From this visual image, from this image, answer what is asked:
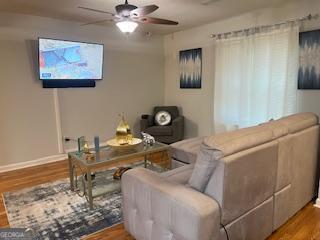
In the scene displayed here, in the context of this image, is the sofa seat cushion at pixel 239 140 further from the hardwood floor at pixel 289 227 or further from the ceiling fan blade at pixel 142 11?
the ceiling fan blade at pixel 142 11

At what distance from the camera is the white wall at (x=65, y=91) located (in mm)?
3674

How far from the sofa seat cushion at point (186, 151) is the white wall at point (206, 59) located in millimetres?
1629

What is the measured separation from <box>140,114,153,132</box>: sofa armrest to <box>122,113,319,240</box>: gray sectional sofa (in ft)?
8.41

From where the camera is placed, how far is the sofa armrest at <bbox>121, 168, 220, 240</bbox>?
1404mm

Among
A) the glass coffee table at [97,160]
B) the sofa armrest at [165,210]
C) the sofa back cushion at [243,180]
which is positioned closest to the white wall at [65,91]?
the glass coffee table at [97,160]

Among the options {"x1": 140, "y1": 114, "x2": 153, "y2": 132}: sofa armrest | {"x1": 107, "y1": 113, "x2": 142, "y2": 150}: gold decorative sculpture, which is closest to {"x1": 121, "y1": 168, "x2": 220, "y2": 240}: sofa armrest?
{"x1": 107, "y1": 113, "x2": 142, "y2": 150}: gold decorative sculpture

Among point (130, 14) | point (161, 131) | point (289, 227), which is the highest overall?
point (130, 14)

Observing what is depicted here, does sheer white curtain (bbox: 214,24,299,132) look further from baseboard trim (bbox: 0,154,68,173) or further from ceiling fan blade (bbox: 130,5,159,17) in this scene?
baseboard trim (bbox: 0,154,68,173)

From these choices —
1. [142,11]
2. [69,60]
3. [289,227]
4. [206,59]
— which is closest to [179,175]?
[289,227]

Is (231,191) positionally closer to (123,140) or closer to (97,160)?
(97,160)

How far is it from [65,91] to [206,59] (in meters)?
2.60

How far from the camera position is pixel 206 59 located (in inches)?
179

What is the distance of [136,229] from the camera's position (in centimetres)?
191

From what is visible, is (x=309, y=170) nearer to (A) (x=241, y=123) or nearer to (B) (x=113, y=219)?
(A) (x=241, y=123)
